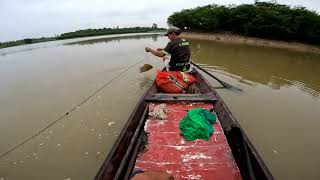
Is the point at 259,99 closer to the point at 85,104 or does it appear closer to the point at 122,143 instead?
the point at 85,104

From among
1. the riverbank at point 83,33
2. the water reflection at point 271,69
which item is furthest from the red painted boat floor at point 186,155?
the riverbank at point 83,33

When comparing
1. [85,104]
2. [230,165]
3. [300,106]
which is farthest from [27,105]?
[300,106]

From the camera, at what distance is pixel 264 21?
899 inches

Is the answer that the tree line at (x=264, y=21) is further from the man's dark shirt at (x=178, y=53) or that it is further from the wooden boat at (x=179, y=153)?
the wooden boat at (x=179, y=153)

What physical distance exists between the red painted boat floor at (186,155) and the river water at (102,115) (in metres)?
1.25

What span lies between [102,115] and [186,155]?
12.0ft

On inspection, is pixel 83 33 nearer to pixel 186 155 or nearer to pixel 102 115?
pixel 102 115

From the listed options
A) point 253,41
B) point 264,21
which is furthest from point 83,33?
point 264,21

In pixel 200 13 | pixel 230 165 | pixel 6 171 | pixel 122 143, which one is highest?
pixel 200 13

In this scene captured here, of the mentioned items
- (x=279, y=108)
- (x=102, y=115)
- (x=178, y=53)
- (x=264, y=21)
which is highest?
(x=264, y=21)

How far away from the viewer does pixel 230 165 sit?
11.7 feet

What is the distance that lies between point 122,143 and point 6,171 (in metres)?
2.45

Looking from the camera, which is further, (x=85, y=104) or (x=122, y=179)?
(x=85, y=104)

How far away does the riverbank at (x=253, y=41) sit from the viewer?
68.1 feet
